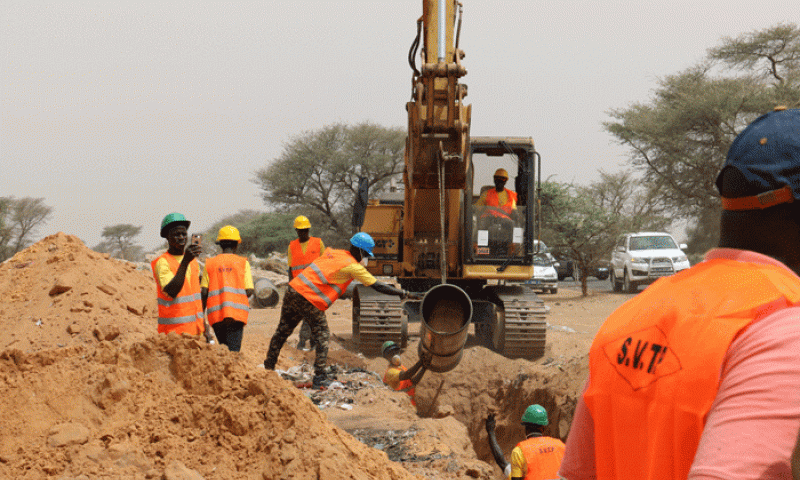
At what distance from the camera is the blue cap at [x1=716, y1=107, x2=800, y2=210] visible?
3.32 ft

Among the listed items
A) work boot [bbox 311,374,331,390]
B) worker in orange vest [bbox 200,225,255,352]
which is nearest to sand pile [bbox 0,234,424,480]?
worker in orange vest [bbox 200,225,255,352]

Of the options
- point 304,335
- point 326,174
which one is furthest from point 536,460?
point 326,174

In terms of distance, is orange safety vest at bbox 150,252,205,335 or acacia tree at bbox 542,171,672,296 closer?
orange safety vest at bbox 150,252,205,335

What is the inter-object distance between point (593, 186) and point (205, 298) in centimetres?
3479

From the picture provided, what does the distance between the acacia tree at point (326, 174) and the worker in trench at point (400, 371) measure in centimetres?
2424

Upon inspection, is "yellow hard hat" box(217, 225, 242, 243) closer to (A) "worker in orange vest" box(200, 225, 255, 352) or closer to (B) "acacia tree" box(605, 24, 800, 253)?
(A) "worker in orange vest" box(200, 225, 255, 352)

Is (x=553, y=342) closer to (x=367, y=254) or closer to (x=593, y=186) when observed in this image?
(x=367, y=254)

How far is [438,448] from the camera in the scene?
19.6ft

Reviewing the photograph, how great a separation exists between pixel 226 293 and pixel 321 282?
118 cm

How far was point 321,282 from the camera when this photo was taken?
7.28 metres

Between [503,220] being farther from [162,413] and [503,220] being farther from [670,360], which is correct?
[670,360]

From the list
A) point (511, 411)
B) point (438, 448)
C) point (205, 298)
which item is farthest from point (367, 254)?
point (511, 411)

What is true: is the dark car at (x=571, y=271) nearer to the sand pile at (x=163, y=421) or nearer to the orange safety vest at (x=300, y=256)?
the orange safety vest at (x=300, y=256)

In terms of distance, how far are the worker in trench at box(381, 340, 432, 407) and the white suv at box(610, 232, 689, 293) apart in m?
10.7
